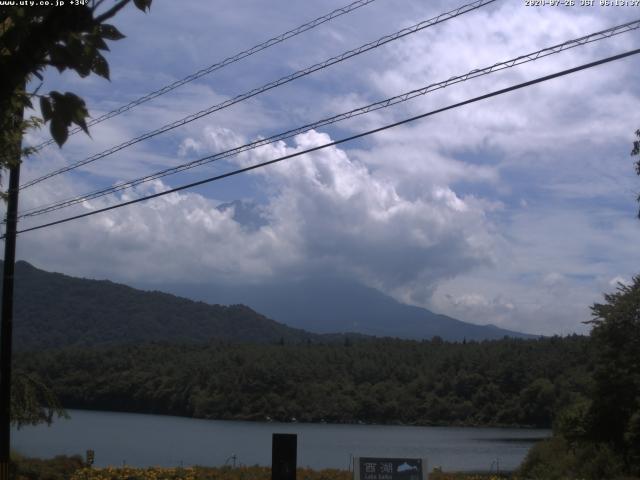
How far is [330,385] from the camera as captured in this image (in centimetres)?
8606

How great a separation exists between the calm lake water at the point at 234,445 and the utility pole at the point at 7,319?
45.4 feet

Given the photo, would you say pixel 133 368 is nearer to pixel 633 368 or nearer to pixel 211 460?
pixel 211 460

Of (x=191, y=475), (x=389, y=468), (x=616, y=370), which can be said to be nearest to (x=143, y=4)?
(x=389, y=468)

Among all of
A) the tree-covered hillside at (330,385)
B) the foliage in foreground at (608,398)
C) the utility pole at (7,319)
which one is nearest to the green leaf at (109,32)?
the utility pole at (7,319)

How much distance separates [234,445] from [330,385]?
3784 centimetres

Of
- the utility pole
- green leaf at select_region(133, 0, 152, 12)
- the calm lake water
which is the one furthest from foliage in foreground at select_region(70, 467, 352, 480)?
green leaf at select_region(133, 0, 152, 12)

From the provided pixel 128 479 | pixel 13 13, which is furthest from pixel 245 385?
pixel 13 13

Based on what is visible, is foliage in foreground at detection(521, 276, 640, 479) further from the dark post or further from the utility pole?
the dark post

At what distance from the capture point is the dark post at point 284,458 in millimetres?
10734

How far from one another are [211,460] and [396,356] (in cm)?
6087

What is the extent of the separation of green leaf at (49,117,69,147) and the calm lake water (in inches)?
1094

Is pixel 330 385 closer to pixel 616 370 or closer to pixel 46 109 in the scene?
pixel 616 370

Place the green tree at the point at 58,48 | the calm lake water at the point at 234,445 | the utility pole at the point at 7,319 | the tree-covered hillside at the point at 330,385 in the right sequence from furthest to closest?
the tree-covered hillside at the point at 330,385
the calm lake water at the point at 234,445
the utility pole at the point at 7,319
the green tree at the point at 58,48

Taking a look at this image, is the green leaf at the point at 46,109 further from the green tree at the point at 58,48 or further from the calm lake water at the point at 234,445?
the calm lake water at the point at 234,445
